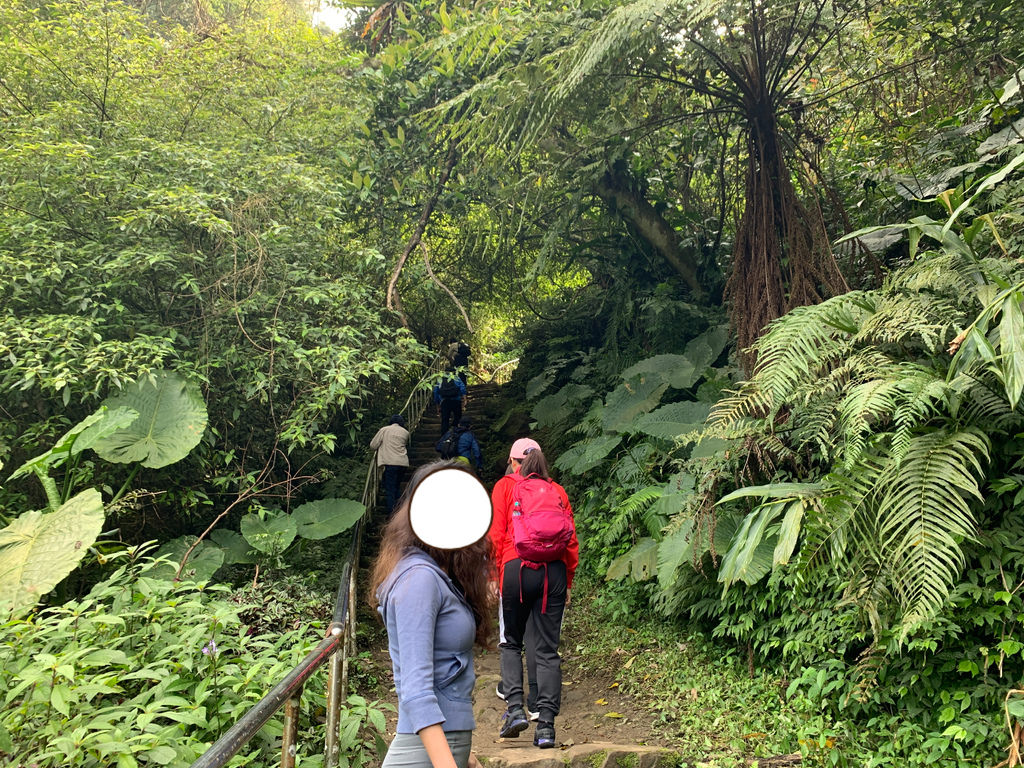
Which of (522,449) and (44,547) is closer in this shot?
(522,449)

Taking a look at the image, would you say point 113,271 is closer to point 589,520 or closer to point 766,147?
point 589,520

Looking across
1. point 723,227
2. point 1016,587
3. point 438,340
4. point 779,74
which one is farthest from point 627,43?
point 438,340

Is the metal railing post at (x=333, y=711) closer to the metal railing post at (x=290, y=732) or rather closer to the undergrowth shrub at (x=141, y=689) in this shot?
the undergrowth shrub at (x=141, y=689)

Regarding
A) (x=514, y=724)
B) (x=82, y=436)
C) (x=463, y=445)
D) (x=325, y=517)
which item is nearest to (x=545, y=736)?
(x=514, y=724)

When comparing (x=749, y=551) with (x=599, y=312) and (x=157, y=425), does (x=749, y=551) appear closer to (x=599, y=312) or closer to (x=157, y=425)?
(x=157, y=425)

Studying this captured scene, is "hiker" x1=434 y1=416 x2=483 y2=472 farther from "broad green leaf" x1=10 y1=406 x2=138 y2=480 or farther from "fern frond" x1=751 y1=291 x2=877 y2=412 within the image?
"fern frond" x1=751 y1=291 x2=877 y2=412

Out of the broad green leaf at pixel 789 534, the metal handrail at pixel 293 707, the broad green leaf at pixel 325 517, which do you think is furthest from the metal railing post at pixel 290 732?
the broad green leaf at pixel 325 517

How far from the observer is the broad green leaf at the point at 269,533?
6.19m

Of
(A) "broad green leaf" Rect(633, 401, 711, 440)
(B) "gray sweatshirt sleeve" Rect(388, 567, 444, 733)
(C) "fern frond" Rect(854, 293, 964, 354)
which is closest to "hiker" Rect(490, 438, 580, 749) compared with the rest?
(C) "fern frond" Rect(854, 293, 964, 354)

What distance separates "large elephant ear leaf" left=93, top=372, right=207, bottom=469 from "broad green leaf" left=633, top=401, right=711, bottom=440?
4.06 m

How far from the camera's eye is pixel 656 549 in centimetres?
532

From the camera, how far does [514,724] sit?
3.78 m

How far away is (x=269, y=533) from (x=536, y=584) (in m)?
3.50

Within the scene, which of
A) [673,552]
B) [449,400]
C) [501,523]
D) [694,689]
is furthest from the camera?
[449,400]
